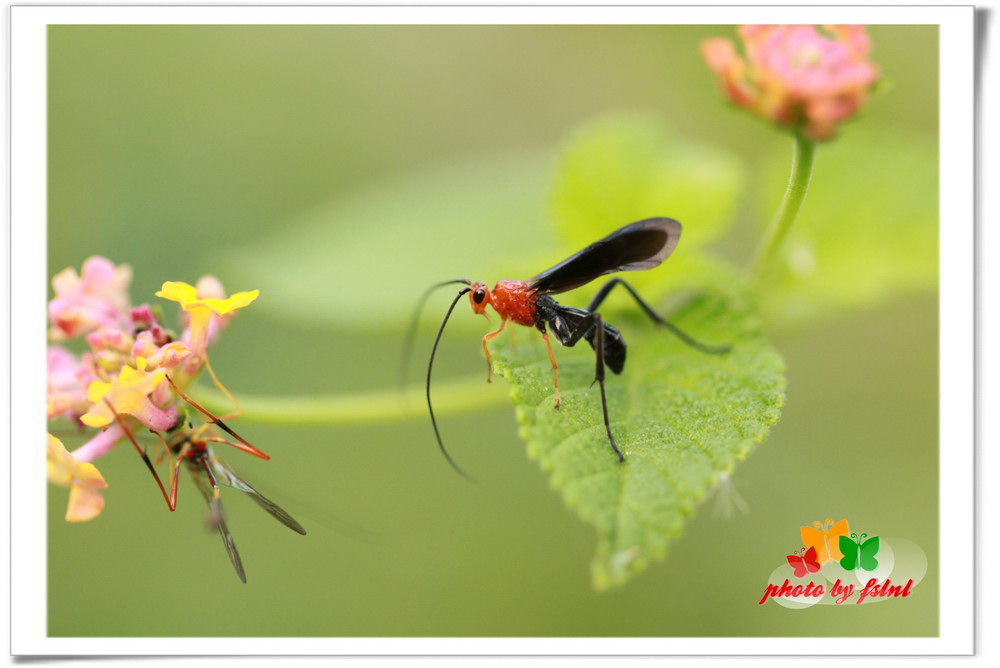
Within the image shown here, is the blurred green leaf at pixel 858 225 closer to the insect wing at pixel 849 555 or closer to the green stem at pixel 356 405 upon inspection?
the insect wing at pixel 849 555

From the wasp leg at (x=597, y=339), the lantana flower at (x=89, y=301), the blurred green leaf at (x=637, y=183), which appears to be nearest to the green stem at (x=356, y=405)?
the lantana flower at (x=89, y=301)

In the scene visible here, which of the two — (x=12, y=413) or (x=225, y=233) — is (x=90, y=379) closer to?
(x=12, y=413)

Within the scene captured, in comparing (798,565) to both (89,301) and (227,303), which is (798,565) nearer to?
(227,303)

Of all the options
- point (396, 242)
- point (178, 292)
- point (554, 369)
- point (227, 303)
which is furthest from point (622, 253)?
point (396, 242)

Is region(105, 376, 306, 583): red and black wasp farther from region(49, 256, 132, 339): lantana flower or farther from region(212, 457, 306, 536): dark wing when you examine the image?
region(49, 256, 132, 339): lantana flower

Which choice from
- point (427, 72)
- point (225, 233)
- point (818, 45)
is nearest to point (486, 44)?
point (427, 72)

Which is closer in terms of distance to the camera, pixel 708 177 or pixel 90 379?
pixel 90 379
